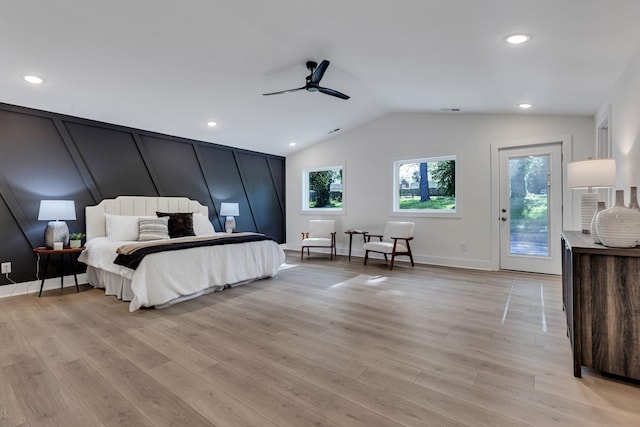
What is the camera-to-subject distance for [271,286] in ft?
13.9

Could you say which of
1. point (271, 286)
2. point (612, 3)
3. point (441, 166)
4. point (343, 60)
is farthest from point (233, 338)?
point (441, 166)

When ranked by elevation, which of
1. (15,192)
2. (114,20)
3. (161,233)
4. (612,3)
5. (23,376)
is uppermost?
(114,20)

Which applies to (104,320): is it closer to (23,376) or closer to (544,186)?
(23,376)

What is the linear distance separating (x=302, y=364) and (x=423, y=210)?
173 inches

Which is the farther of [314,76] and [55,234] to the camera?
[55,234]

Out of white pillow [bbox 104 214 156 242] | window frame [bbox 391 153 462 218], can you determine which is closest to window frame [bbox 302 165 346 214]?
window frame [bbox 391 153 462 218]

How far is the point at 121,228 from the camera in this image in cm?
436

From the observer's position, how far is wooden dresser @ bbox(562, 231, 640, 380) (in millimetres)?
1819

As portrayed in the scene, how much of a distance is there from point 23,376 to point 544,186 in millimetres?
6070

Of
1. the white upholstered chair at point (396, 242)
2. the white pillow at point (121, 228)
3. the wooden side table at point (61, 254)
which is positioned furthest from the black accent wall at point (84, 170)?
the white upholstered chair at point (396, 242)

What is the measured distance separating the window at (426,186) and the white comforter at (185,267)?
9.27 feet

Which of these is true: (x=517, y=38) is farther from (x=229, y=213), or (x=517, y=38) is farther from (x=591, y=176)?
(x=229, y=213)

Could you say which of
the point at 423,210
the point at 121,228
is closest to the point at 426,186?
the point at 423,210

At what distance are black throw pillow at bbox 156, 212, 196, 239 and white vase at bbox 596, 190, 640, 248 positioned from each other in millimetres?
4827
